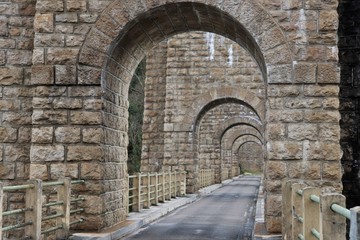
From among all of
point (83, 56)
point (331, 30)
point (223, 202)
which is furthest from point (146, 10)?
point (223, 202)

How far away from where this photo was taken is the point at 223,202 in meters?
21.4

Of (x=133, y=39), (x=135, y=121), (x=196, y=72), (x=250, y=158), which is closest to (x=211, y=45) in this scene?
(x=196, y=72)

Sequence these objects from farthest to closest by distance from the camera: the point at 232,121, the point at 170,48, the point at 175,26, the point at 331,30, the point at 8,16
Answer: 1. the point at 232,121
2. the point at 170,48
3. the point at 175,26
4. the point at 8,16
5. the point at 331,30

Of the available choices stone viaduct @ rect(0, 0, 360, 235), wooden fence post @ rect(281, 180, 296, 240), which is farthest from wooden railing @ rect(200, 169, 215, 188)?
wooden fence post @ rect(281, 180, 296, 240)

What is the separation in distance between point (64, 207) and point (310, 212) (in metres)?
4.25

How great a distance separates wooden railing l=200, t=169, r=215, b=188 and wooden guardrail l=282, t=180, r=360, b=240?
20.4 m

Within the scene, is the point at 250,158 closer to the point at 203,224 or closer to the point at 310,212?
the point at 203,224

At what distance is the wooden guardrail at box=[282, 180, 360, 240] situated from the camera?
14.0ft

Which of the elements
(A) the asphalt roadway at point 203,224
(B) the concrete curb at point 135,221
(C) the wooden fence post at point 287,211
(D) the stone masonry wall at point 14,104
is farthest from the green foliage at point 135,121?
(C) the wooden fence post at point 287,211

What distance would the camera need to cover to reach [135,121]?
3625 cm

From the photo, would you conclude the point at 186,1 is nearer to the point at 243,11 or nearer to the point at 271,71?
the point at 243,11

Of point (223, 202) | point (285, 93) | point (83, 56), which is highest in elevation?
point (83, 56)

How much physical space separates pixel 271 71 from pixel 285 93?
0.44m

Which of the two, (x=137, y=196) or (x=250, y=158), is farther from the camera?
(x=250, y=158)
